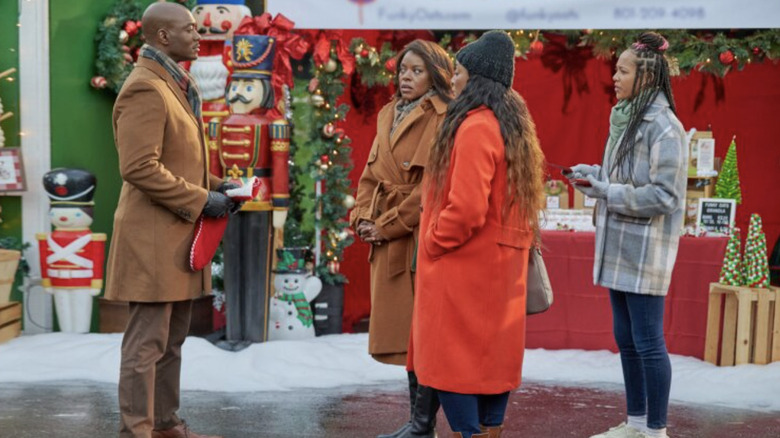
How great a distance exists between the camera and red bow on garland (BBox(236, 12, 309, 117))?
651cm

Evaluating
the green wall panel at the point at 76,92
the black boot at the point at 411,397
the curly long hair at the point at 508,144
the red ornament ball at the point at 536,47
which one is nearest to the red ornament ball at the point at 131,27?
the green wall panel at the point at 76,92

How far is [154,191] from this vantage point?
3906mm

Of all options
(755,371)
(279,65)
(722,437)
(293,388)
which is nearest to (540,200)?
(722,437)

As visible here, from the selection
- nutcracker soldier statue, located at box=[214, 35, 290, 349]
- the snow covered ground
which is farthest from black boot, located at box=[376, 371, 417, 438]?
nutcracker soldier statue, located at box=[214, 35, 290, 349]

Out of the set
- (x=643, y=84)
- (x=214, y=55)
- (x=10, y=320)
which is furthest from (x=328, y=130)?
(x=643, y=84)

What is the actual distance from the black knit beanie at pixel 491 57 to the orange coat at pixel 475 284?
0.50ft

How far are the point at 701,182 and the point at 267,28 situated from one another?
3056 millimetres

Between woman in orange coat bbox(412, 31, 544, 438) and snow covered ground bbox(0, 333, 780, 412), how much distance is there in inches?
95.2

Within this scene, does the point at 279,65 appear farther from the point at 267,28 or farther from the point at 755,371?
the point at 755,371

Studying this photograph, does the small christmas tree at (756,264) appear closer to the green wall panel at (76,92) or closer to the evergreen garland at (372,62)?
the evergreen garland at (372,62)

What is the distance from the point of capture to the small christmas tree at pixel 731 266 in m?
6.25

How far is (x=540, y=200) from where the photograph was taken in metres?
3.64

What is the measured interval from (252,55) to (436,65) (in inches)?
92.6

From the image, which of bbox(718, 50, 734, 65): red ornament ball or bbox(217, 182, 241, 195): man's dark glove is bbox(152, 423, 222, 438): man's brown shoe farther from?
bbox(718, 50, 734, 65): red ornament ball
